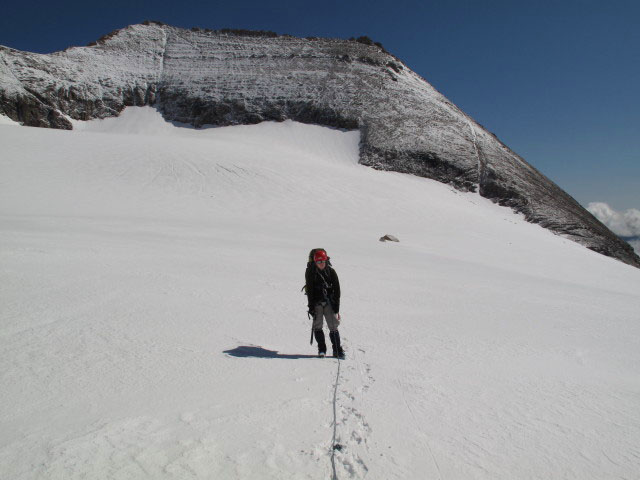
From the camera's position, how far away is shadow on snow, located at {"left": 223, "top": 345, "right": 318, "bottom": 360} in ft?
14.9

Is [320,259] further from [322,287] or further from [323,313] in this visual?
[323,313]

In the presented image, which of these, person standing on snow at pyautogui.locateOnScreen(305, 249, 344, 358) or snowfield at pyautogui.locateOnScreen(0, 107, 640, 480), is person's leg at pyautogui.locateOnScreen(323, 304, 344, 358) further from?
snowfield at pyautogui.locateOnScreen(0, 107, 640, 480)

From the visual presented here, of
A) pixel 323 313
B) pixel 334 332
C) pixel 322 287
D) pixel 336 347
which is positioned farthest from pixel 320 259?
pixel 336 347

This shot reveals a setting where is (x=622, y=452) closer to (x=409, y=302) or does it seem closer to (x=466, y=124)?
(x=409, y=302)

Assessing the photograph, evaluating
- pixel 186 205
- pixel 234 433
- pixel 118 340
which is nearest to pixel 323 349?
pixel 234 433

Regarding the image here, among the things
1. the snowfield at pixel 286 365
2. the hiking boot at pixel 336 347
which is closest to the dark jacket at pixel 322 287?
the hiking boot at pixel 336 347

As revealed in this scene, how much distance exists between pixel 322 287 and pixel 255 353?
3.83ft

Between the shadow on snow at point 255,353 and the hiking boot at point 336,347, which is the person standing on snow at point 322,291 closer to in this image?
the hiking boot at point 336,347

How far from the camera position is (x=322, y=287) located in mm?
4988

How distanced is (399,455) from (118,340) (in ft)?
11.4

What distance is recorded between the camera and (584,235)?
28.3m

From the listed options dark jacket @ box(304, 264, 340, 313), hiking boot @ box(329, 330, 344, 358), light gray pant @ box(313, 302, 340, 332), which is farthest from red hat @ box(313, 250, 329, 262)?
hiking boot @ box(329, 330, 344, 358)

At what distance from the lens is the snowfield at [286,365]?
8.96 feet

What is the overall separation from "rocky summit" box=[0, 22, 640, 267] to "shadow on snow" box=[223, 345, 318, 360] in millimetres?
29850
